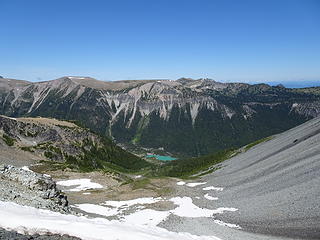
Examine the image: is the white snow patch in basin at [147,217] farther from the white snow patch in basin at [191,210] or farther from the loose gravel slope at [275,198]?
the loose gravel slope at [275,198]

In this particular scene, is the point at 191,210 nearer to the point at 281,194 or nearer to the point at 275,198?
the point at 275,198

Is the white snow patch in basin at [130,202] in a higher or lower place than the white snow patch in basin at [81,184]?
higher

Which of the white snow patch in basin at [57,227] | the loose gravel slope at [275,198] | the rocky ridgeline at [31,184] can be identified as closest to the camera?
the white snow patch in basin at [57,227]

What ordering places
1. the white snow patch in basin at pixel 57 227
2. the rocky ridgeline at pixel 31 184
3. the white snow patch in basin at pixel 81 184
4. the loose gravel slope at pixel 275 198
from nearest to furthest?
1. the white snow patch in basin at pixel 57 227
2. the rocky ridgeline at pixel 31 184
3. the loose gravel slope at pixel 275 198
4. the white snow patch in basin at pixel 81 184

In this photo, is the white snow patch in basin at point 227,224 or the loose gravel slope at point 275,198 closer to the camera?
the loose gravel slope at point 275,198

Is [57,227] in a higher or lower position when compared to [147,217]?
higher

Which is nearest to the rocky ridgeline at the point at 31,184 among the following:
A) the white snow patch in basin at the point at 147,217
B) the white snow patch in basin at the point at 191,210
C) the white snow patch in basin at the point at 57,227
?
the white snow patch in basin at the point at 147,217

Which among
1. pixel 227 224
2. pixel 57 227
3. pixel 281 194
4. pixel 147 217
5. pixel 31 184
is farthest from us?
pixel 281 194

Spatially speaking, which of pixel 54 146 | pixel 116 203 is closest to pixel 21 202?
pixel 116 203

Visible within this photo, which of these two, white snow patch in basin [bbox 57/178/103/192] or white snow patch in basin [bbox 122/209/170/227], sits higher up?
white snow patch in basin [bbox 122/209/170/227]

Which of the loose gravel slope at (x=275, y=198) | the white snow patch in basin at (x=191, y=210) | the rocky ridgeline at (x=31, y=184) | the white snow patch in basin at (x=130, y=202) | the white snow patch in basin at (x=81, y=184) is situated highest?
the rocky ridgeline at (x=31, y=184)

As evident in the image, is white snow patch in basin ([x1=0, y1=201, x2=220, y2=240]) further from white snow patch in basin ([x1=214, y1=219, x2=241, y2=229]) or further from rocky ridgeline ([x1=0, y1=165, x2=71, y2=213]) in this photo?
white snow patch in basin ([x1=214, y1=219, x2=241, y2=229])

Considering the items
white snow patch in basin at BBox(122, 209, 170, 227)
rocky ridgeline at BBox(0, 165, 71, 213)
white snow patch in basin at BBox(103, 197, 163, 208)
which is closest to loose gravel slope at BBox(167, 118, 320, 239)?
white snow patch in basin at BBox(122, 209, 170, 227)

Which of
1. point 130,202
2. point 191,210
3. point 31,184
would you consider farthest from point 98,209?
point 191,210
